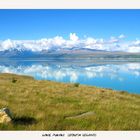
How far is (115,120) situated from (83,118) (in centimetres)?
94

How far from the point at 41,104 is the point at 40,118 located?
321cm
